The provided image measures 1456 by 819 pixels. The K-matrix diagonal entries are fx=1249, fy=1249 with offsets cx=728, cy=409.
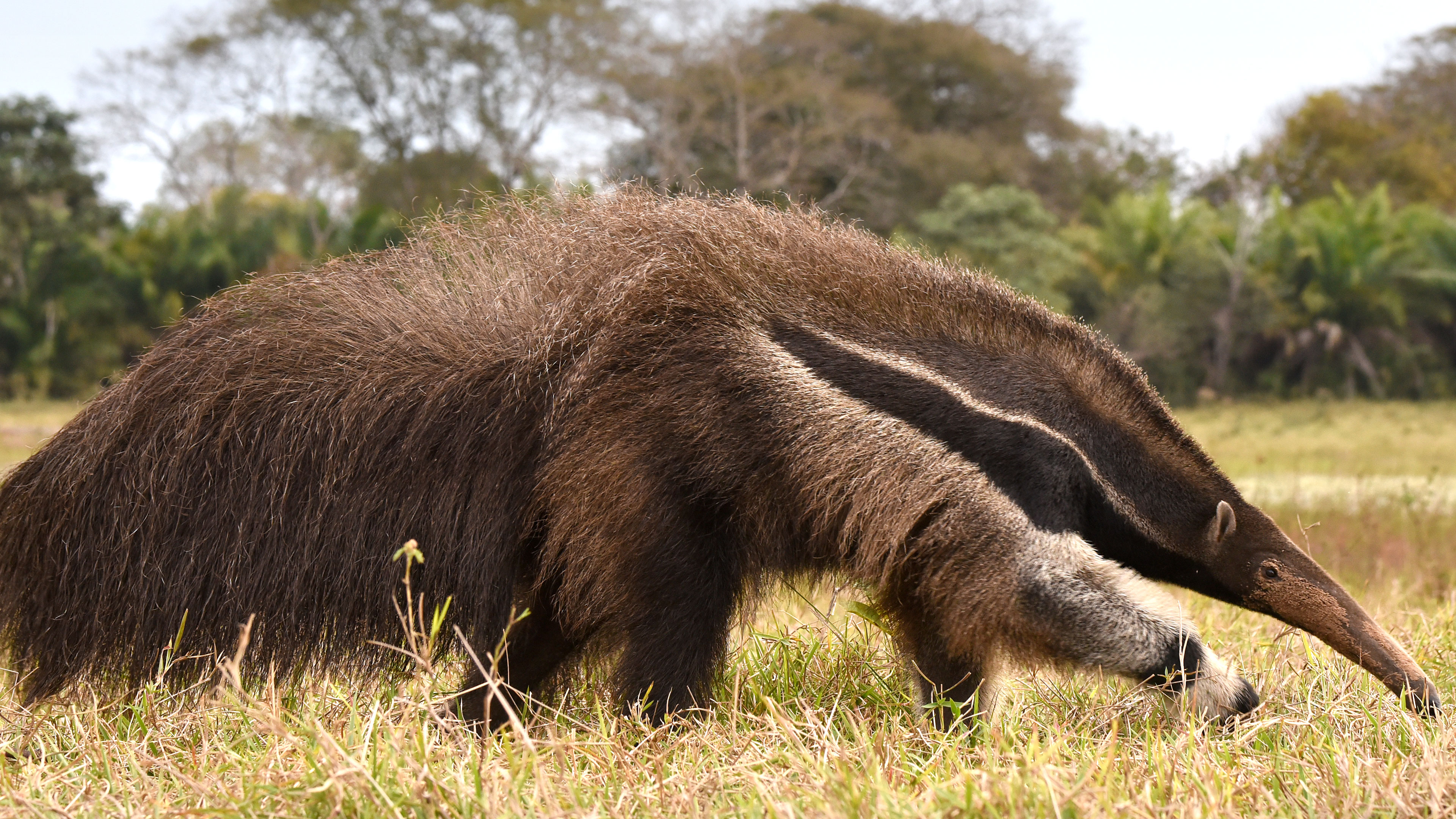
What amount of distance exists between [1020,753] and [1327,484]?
30.1 feet

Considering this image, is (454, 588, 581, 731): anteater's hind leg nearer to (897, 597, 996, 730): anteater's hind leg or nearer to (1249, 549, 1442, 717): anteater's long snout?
(897, 597, 996, 730): anteater's hind leg

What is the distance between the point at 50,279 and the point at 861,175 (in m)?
19.0

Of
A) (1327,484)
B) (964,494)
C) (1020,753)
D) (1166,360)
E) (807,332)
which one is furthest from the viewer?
(1166,360)

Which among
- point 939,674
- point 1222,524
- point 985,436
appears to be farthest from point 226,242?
point 1222,524

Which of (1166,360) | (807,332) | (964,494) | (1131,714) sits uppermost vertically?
(807,332)

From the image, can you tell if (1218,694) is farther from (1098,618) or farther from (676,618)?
(676,618)

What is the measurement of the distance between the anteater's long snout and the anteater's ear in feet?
0.43

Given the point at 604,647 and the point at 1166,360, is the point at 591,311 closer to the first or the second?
the point at 604,647

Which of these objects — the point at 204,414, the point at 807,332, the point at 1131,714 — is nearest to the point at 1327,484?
the point at 1131,714

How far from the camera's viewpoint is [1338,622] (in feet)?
10.00

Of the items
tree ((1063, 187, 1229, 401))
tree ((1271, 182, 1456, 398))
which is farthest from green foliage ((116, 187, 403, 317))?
tree ((1271, 182, 1456, 398))

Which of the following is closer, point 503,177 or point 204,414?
point 204,414

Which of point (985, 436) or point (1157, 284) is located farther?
point (1157, 284)

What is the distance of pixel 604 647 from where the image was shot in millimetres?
3242
